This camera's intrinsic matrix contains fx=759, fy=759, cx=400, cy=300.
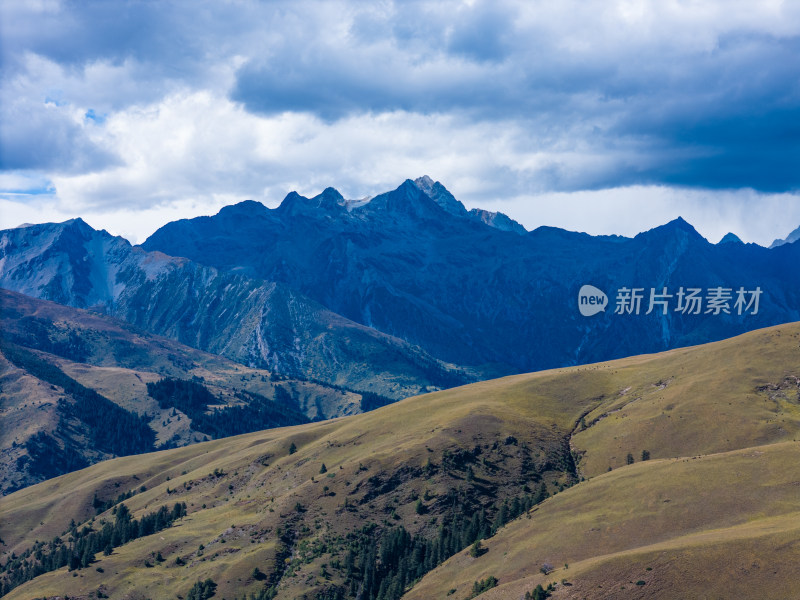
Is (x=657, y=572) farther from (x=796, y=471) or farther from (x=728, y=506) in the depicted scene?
(x=796, y=471)

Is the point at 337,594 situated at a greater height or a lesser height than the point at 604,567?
lesser

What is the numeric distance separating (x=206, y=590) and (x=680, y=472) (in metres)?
127

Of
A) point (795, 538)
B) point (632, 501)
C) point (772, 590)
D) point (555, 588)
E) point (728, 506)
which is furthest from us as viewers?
point (632, 501)

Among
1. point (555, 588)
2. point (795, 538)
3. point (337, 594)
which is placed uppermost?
point (795, 538)

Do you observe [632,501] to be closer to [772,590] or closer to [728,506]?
[728,506]

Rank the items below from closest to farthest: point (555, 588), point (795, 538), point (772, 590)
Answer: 1. point (772, 590)
2. point (795, 538)
3. point (555, 588)

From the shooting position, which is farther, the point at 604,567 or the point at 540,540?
the point at 540,540

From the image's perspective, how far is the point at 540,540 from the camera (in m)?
183

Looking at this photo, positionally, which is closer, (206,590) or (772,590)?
(772,590)

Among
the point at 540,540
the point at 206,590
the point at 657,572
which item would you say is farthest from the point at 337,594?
the point at 657,572

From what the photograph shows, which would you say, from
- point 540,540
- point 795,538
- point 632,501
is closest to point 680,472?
point 632,501

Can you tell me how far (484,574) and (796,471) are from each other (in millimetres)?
79184

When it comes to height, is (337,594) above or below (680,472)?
below

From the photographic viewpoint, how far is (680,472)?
195750 mm
